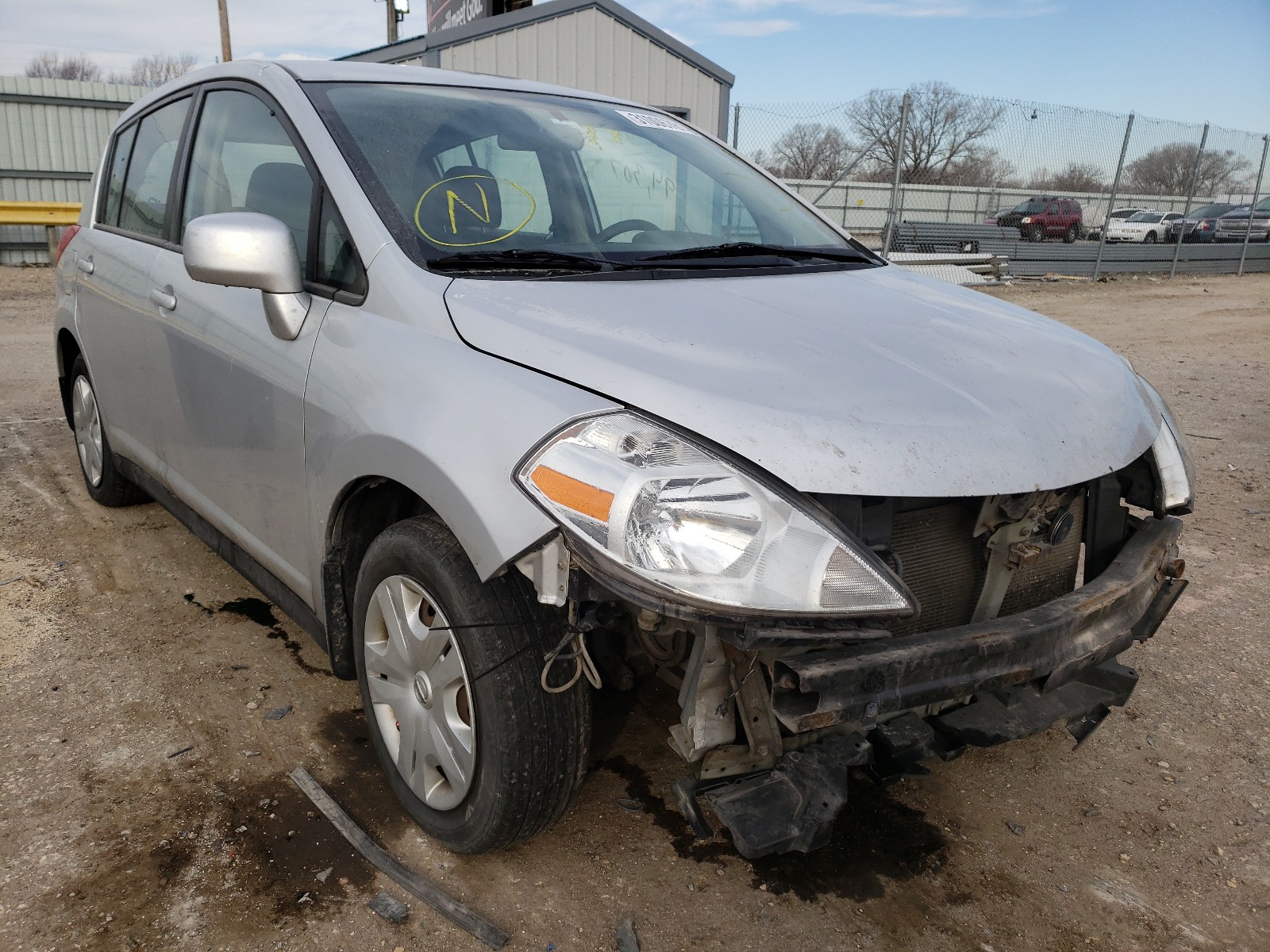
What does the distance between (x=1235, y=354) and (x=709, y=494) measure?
9782 millimetres

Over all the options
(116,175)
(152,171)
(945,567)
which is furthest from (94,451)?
(945,567)

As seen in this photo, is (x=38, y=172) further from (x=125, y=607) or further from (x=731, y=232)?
(x=731, y=232)

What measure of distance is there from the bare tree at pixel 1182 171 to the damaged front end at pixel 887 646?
17.2 metres

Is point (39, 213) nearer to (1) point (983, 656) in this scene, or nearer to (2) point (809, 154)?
(2) point (809, 154)

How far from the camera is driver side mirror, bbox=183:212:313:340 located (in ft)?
7.23

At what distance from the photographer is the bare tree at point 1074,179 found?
15781mm

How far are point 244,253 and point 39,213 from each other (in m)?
14.2

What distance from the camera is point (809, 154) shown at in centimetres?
1395

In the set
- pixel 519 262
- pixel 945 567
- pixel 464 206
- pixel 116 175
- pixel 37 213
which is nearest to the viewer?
pixel 945 567

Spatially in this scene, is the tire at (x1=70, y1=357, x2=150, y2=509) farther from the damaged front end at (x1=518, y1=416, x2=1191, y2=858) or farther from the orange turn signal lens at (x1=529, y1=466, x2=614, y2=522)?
the orange turn signal lens at (x1=529, y1=466, x2=614, y2=522)

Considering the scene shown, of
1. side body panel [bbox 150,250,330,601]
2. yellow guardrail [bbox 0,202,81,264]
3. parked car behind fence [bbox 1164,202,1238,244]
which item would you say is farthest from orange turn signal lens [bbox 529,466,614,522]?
parked car behind fence [bbox 1164,202,1238,244]

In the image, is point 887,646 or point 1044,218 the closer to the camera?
point 887,646

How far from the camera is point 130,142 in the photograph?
384 cm

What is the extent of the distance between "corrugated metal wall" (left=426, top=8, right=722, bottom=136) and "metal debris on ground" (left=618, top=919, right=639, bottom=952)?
11551mm
